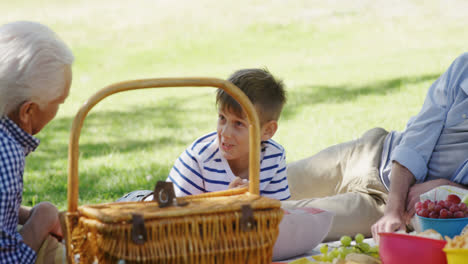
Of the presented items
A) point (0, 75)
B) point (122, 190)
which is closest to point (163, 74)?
point (122, 190)

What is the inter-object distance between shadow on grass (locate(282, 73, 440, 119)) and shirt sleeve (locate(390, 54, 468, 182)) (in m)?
3.95

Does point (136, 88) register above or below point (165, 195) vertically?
above

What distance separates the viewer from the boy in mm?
2525

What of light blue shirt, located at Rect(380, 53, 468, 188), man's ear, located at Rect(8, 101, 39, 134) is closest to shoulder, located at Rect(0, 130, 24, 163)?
man's ear, located at Rect(8, 101, 39, 134)

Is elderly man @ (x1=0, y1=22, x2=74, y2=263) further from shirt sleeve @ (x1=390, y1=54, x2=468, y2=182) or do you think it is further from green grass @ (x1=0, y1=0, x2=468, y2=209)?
green grass @ (x1=0, y1=0, x2=468, y2=209)

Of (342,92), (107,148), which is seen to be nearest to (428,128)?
(107,148)

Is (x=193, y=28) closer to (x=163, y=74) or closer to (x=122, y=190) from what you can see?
(x=163, y=74)

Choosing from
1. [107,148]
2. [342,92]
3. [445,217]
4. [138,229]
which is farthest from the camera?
[342,92]

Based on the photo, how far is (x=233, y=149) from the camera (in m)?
2.56

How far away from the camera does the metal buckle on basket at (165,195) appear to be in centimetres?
193

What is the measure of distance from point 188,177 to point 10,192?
3.01 ft

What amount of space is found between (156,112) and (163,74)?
2472 millimetres

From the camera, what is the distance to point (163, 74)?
9.85m

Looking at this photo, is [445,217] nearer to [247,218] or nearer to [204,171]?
[247,218]
